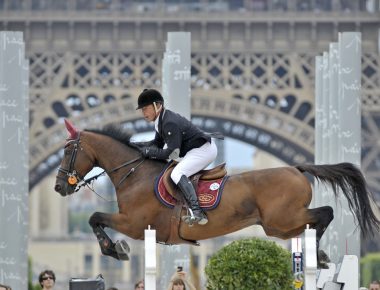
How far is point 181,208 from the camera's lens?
43.7ft

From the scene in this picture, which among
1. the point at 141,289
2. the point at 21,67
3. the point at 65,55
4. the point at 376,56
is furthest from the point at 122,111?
the point at 141,289

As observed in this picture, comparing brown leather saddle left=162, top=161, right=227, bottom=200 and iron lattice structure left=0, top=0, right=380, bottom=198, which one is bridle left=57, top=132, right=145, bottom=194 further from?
iron lattice structure left=0, top=0, right=380, bottom=198

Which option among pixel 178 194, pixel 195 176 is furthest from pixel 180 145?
→ pixel 178 194

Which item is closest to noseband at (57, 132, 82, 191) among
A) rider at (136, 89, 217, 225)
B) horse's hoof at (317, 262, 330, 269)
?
rider at (136, 89, 217, 225)

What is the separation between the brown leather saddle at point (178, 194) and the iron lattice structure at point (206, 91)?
2707 centimetres

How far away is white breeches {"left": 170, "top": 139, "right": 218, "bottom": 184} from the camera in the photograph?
1320 centimetres

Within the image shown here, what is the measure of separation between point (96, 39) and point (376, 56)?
817cm

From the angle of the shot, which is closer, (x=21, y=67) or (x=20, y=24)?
(x=21, y=67)

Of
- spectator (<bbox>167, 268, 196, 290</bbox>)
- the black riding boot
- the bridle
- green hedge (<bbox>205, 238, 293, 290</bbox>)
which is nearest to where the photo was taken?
the black riding boot

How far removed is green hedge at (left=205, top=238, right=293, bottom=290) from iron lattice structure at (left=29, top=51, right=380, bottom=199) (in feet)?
88.7

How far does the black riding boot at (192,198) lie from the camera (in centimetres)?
1307

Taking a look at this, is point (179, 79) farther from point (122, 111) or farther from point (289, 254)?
point (122, 111)

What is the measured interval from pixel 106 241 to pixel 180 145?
1128 millimetres

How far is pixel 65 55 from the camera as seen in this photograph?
41406mm
